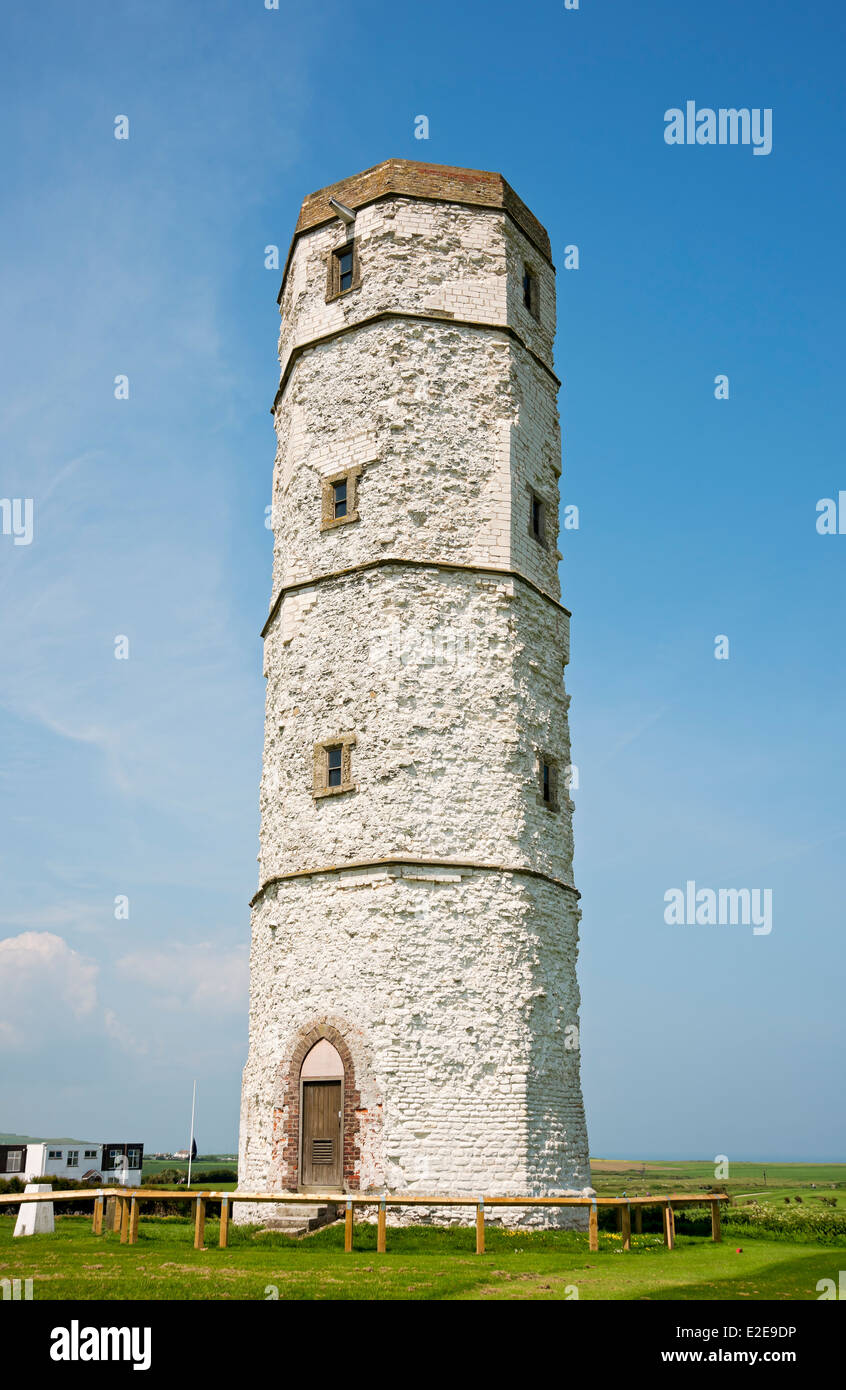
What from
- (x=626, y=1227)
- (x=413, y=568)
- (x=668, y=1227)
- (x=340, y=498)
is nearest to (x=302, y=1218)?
(x=626, y=1227)

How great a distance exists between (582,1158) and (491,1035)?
130 inches

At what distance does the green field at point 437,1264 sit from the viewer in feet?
34.1

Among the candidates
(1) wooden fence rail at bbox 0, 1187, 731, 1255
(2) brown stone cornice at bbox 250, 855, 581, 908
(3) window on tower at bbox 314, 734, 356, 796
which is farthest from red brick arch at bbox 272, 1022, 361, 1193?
(3) window on tower at bbox 314, 734, 356, 796

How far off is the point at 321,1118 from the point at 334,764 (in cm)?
631

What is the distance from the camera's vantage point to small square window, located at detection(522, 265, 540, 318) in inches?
970

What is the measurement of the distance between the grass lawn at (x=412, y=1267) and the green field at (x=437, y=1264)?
2cm

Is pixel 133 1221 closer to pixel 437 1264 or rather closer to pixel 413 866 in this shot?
pixel 437 1264

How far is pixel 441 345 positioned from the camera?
74.2 ft

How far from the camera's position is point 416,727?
20.2 meters

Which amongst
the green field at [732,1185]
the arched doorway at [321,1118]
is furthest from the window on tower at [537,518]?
the green field at [732,1185]

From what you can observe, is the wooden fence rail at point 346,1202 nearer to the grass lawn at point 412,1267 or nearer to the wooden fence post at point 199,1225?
the wooden fence post at point 199,1225

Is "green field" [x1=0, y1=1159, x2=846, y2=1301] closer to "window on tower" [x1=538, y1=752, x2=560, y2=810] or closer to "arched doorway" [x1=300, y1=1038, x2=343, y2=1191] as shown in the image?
"arched doorway" [x1=300, y1=1038, x2=343, y2=1191]

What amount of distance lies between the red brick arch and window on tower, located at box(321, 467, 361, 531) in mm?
9793
